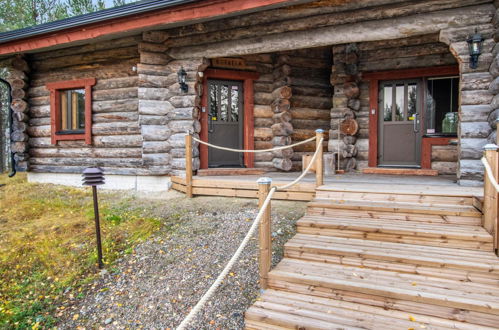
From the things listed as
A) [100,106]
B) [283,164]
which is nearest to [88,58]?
[100,106]

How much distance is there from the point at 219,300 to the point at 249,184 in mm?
2981

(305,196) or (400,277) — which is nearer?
(400,277)

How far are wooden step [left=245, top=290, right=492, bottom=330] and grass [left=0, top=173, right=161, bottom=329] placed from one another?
2.41 m

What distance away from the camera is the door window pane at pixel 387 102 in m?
8.11

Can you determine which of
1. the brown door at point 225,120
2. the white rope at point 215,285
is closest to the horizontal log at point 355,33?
the brown door at point 225,120

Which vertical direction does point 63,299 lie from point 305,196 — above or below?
below

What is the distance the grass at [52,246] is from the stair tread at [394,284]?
2.64m

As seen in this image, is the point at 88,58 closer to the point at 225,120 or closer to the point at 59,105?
the point at 59,105

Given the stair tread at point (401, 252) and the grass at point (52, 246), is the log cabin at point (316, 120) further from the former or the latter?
the grass at point (52, 246)

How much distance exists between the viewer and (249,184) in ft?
20.6

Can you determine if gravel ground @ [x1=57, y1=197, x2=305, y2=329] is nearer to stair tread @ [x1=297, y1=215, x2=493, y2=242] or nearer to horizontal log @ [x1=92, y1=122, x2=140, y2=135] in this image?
stair tread @ [x1=297, y1=215, x2=493, y2=242]

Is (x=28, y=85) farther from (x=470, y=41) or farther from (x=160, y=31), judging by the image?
(x=470, y=41)

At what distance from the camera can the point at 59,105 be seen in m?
9.02

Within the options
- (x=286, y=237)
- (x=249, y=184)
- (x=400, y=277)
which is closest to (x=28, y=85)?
(x=249, y=184)
